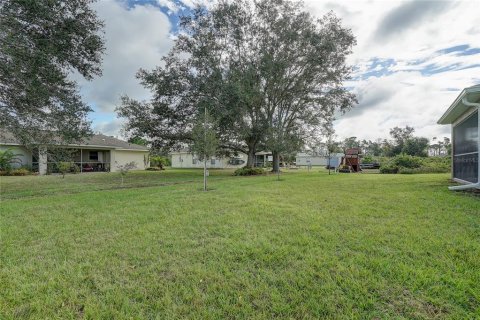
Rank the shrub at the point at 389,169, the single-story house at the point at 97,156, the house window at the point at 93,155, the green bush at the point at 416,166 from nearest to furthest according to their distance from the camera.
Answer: the green bush at the point at 416,166 < the single-story house at the point at 97,156 < the shrub at the point at 389,169 < the house window at the point at 93,155

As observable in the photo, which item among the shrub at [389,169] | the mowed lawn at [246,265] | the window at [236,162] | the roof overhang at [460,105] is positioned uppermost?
the roof overhang at [460,105]

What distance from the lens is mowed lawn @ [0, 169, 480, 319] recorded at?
2.17 metres

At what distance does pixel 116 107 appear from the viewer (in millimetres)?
17438

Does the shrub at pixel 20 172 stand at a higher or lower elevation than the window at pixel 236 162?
lower

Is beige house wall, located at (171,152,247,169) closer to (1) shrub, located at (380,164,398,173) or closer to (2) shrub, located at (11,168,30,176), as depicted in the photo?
(1) shrub, located at (380,164,398,173)

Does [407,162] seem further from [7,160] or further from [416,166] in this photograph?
[7,160]

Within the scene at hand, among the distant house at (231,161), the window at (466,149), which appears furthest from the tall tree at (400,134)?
the window at (466,149)

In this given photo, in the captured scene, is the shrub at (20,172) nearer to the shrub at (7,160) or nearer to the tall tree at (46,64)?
the shrub at (7,160)

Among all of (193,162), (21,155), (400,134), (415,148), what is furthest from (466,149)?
(400,134)

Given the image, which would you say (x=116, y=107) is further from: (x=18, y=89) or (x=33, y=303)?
(x=33, y=303)

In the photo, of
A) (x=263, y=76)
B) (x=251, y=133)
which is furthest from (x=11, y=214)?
(x=263, y=76)

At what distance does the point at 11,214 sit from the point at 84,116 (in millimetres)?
5883

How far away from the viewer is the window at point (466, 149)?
8.52m

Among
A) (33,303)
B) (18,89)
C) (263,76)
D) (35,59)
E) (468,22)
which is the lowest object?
(33,303)
